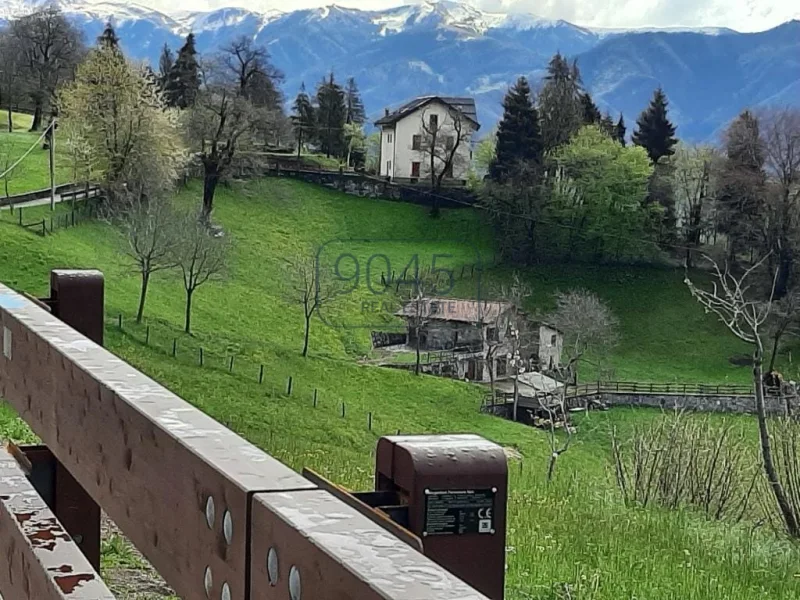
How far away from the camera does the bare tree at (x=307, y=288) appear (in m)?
44.4

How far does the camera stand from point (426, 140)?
218 ft

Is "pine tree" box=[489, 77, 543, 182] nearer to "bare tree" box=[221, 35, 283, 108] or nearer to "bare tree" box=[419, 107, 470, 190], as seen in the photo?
"bare tree" box=[419, 107, 470, 190]

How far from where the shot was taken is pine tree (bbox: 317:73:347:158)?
6988 cm

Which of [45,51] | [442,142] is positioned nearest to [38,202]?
[45,51]

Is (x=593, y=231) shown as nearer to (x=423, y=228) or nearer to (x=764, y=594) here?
(x=423, y=228)

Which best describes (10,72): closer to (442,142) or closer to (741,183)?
(442,142)

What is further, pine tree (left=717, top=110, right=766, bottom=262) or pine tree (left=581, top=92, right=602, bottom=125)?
pine tree (left=581, top=92, right=602, bottom=125)

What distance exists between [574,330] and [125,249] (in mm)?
19183

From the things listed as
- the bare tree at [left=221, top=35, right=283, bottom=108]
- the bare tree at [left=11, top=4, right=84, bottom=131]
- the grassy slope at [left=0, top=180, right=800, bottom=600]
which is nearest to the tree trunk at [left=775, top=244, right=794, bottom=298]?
the grassy slope at [left=0, top=180, right=800, bottom=600]

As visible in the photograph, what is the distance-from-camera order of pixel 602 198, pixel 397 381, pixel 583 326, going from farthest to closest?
pixel 602 198 < pixel 583 326 < pixel 397 381

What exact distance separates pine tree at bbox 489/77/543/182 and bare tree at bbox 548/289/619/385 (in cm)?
1224

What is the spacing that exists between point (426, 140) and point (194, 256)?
2947 cm

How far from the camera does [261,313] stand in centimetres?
4347

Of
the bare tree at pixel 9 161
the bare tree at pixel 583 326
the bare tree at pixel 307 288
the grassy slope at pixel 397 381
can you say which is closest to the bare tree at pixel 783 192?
the grassy slope at pixel 397 381
